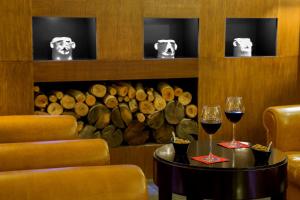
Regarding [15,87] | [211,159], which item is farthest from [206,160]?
[15,87]

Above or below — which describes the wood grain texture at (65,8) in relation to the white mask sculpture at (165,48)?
above

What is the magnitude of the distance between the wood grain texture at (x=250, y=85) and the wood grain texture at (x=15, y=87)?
1432 millimetres

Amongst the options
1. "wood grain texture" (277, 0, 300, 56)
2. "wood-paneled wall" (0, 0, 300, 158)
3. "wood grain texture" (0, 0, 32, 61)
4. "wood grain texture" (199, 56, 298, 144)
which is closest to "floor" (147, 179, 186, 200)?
"wood grain texture" (199, 56, 298, 144)

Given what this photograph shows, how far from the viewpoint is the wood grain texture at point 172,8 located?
4164 mm

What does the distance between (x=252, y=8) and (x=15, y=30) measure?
79.8 inches

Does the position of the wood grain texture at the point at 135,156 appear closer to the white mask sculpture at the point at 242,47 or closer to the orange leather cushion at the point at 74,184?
the white mask sculpture at the point at 242,47

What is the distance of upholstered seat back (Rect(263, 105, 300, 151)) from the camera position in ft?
11.4

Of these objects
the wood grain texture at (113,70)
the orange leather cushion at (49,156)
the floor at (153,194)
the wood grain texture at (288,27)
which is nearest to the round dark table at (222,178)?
the orange leather cushion at (49,156)

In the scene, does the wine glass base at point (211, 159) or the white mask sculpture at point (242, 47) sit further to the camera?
the white mask sculpture at point (242, 47)

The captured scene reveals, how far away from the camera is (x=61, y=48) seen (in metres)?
4.08

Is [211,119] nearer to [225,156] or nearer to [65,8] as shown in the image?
[225,156]

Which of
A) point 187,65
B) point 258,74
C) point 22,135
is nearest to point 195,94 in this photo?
point 187,65

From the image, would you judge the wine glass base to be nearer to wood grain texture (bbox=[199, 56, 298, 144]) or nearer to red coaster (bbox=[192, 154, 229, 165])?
red coaster (bbox=[192, 154, 229, 165])

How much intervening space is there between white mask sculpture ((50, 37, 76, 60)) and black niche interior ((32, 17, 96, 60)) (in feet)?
0.64
